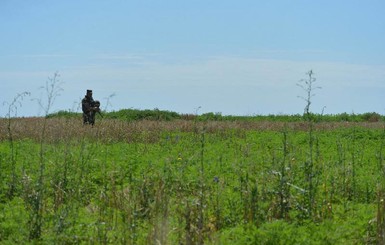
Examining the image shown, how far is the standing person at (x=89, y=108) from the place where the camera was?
74.4ft

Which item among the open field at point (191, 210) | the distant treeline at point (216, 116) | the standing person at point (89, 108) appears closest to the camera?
the open field at point (191, 210)

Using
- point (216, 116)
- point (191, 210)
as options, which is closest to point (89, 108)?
point (216, 116)

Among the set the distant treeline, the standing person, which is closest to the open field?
the standing person

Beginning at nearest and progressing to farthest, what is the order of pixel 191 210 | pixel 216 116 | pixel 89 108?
pixel 191 210 < pixel 89 108 < pixel 216 116

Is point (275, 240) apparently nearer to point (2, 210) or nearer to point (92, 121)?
point (2, 210)

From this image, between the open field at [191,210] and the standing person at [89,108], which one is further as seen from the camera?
the standing person at [89,108]

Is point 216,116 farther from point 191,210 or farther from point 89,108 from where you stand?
point 191,210

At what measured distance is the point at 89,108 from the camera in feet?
75.0

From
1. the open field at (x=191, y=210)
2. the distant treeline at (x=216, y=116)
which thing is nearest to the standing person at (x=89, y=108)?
the distant treeline at (x=216, y=116)

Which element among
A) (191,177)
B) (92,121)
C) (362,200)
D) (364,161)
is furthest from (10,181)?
(92,121)

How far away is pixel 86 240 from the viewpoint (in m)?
6.42

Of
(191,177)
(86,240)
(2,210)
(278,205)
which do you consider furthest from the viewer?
(191,177)

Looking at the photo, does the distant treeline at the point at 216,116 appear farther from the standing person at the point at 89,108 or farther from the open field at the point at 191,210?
the open field at the point at 191,210

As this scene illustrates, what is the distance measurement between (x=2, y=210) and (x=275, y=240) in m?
3.84
